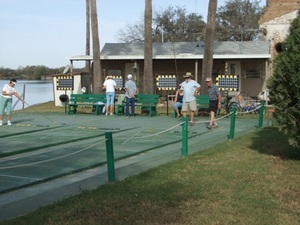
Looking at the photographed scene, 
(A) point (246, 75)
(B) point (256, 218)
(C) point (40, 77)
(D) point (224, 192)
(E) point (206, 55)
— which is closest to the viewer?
(B) point (256, 218)

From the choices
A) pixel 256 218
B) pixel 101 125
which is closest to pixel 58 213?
pixel 256 218

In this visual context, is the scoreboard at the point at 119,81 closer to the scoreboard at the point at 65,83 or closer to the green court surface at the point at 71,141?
the scoreboard at the point at 65,83

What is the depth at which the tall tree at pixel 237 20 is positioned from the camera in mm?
59344

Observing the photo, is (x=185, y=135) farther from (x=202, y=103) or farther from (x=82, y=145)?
(x=202, y=103)

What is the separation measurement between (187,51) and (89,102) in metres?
10.1

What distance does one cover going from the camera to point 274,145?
35.4ft

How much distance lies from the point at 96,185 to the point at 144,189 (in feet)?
2.91

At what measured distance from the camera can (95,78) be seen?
2611 centimetres

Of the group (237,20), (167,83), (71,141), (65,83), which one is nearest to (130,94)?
(167,83)

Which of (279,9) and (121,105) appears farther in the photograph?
(279,9)

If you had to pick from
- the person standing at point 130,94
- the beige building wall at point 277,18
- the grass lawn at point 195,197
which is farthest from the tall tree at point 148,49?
the grass lawn at point 195,197

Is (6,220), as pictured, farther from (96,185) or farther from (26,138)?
(26,138)

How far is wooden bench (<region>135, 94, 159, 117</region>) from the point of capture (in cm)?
2025

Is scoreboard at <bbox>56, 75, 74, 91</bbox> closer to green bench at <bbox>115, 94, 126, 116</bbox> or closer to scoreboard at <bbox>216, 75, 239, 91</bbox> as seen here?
green bench at <bbox>115, 94, 126, 116</bbox>
